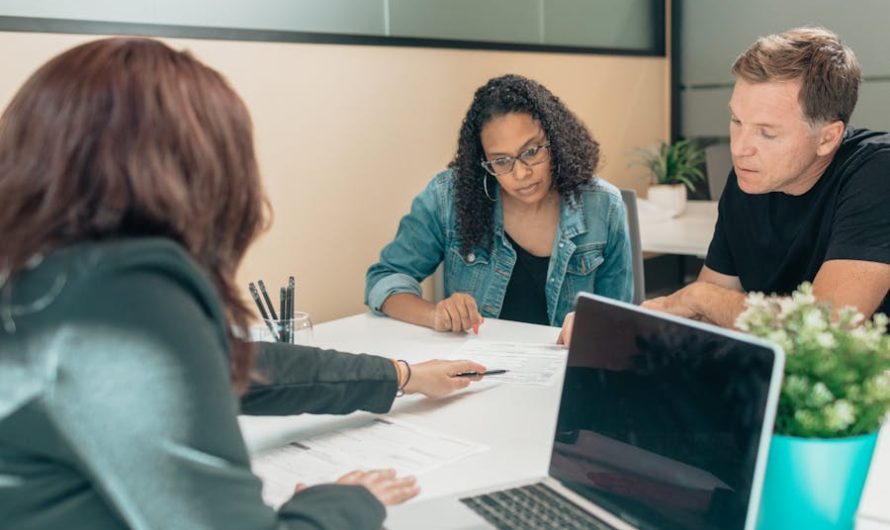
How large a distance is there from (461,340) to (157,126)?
1.16 meters

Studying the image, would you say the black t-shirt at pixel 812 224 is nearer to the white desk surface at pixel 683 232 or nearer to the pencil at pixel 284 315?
the white desk surface at pixel 683 232

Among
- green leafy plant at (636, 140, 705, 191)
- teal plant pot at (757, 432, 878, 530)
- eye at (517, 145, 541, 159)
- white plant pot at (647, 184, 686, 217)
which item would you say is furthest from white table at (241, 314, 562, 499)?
green leafy plant at (636, 140, 705, 191)

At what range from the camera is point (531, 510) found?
104 cm

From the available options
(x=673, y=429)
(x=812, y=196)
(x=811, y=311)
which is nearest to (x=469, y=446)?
(x=673, y=429)

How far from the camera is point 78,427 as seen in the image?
2.24ft

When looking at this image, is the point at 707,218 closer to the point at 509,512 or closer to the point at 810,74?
the point at 810,74

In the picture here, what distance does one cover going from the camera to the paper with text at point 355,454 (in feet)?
3.88

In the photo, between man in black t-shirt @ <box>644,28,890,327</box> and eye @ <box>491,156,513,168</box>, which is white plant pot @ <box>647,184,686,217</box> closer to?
eye @ <box>491,156,513,168</box>

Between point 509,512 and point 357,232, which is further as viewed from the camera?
point 357,232

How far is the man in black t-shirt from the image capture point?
160 cm

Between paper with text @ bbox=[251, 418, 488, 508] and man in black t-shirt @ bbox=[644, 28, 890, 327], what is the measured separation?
2.05ft

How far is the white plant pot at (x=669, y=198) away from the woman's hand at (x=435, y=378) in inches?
95.3

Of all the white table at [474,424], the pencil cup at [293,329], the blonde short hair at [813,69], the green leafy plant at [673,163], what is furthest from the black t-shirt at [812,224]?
the green leafy plant at [673,163]

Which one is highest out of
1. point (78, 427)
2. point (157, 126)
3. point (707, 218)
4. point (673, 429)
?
point (157, 126)
